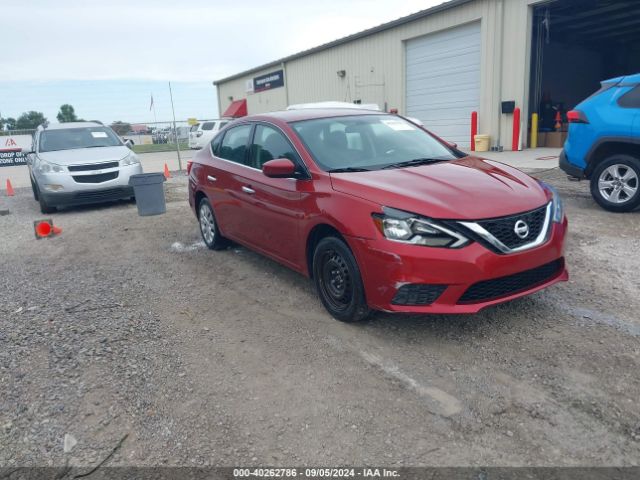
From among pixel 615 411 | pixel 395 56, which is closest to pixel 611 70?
pixel 395 56

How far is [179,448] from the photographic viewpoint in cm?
270

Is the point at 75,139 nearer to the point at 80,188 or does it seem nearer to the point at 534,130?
the point at 80,188

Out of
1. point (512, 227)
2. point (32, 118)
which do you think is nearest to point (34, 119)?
point (32, 118)

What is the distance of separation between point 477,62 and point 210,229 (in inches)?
507

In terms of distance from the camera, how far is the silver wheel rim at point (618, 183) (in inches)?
268

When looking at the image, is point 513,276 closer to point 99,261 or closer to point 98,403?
point 98,403

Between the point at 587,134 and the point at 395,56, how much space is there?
44.1ft

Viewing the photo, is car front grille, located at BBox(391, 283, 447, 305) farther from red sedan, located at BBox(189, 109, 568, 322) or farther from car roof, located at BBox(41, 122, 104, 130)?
car roof, located at BBox(41, 122, 104, 130)

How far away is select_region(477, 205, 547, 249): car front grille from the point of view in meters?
3.42

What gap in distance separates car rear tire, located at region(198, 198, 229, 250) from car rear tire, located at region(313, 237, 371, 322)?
240 cm

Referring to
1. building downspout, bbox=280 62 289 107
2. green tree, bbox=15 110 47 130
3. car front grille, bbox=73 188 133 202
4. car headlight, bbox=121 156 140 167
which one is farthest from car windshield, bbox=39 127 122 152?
green tree, bbox=15 110 47 130

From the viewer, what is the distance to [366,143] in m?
4.71

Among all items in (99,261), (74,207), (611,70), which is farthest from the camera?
(611,70)

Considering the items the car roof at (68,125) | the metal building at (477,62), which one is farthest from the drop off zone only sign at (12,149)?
the car roof at (68,125)
